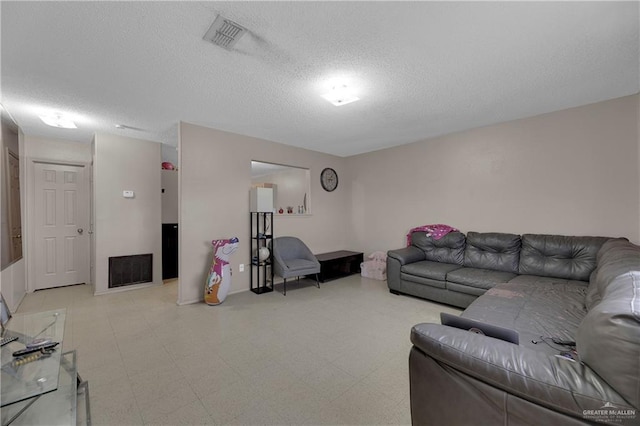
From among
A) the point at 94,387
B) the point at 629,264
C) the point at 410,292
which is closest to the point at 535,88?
the point at 629,264

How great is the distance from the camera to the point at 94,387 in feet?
6.24

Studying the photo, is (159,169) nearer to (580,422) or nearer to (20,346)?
(20,346)

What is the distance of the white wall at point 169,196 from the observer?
519 cm

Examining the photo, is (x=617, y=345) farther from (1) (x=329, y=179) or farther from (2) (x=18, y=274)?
(2) (x=18, y=274)

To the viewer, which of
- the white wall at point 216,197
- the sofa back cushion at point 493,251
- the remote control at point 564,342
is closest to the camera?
the remote control at point 564,342

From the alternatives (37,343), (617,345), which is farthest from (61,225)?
(617,345)

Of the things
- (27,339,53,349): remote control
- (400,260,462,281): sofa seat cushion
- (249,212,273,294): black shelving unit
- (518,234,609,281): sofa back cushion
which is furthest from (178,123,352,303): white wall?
(518,234,609,281): sofa back cushion

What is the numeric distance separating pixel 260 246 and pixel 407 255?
2312 millimetres

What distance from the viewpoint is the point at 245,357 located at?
2289 mm

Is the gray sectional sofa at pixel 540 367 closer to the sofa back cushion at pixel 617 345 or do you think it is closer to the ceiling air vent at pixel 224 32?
the sofa back cushion at pixel 617 345

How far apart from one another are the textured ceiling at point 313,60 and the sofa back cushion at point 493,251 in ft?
5.29

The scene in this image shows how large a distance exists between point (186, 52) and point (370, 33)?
1394mm

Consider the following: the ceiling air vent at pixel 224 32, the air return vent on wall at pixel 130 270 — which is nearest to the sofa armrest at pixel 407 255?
the ceiling air vent at pixel 224 32

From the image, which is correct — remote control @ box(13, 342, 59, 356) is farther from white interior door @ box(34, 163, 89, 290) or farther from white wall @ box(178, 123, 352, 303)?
white interior door @ box(34, 163, 89, 290)
